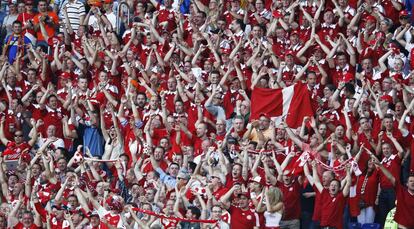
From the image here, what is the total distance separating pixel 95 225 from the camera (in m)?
26.5

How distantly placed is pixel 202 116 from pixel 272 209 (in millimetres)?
3187

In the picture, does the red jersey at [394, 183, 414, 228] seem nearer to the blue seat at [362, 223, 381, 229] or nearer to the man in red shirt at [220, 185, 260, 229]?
the blue seat at [362, 223, 381, 229]

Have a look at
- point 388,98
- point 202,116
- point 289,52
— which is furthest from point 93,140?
point 388,98

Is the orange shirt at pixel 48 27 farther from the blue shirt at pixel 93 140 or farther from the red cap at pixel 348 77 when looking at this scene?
the red cap at pixel 348 77

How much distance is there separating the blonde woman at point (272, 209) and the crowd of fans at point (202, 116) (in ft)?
0.07

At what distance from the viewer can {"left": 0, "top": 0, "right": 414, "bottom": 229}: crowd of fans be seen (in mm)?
26703

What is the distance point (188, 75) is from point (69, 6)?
3751 millimetres

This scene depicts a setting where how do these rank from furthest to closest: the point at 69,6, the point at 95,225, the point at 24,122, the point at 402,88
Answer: the point at 69,6 → the point at 24,122 → the point at 402,88 → the point at 95,225

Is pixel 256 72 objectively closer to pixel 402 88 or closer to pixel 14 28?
pixel 402 88

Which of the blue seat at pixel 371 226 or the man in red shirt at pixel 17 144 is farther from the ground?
the man in red shirt at pixel 17 144

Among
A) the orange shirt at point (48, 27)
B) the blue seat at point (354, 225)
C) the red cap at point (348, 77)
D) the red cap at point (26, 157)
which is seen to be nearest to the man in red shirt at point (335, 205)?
the blue seat at point (354, 225)

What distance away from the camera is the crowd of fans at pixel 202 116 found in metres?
26.7

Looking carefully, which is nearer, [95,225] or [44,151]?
[95,225]

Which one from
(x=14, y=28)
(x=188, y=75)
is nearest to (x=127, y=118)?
(x=188, y=75)
